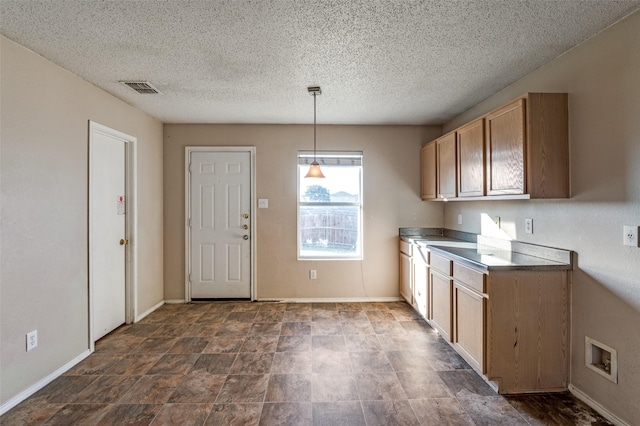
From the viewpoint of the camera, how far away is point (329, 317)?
3.73 m

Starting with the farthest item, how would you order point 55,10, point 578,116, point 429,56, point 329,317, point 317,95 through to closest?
1. point 329,317
2. point 317,95
3. point 429,56
4. point 578,116
5. point 55,10

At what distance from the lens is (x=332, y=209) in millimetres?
4418

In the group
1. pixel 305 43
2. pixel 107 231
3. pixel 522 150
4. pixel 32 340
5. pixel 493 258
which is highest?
pixel 305 43

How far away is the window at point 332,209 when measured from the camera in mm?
4395

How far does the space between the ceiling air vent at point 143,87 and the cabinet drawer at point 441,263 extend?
3.23 meters

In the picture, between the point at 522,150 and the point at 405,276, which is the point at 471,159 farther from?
the point at 405,276

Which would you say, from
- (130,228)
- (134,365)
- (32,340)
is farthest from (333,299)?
(32,340)

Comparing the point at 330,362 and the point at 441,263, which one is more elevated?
the point at 441,263

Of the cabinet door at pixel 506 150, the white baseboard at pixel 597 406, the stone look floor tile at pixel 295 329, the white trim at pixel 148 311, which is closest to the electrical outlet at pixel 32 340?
the white trim at pixel 148 311

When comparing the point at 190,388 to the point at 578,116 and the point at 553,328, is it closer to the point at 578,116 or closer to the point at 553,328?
the point at 553,328

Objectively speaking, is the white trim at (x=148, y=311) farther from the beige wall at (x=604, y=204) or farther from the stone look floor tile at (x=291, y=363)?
the beige wall at (x=604, y=204)

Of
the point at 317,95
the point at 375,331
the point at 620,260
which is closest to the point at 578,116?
the point at 620,260

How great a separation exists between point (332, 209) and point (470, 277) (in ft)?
7.39

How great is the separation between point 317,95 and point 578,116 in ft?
7.11
